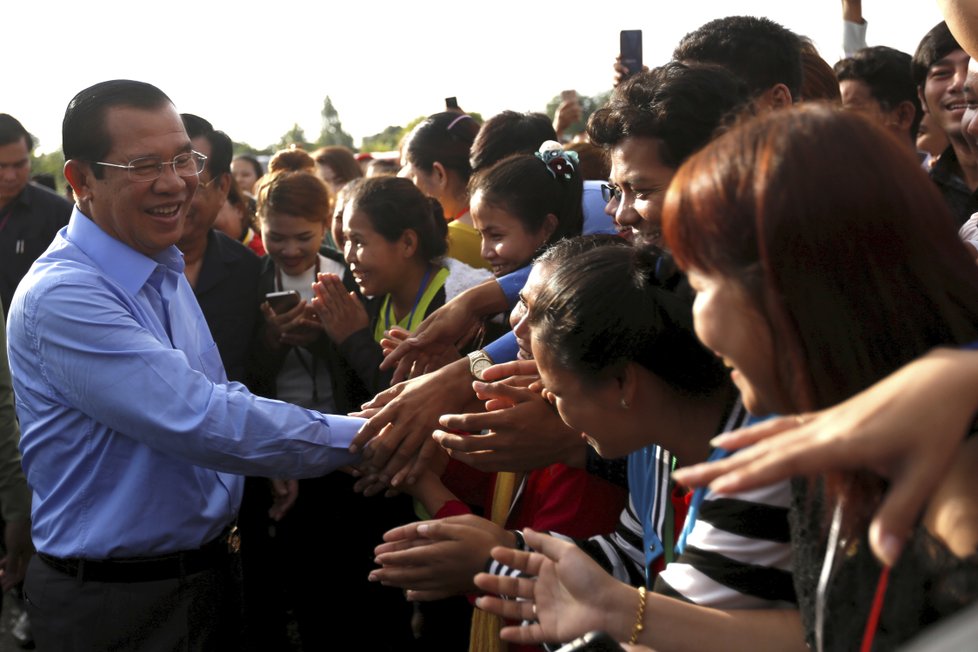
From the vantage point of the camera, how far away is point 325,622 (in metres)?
4.31

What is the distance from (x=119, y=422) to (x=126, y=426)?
2cm

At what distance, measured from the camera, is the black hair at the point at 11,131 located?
595 centimetres

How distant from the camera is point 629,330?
1.97 meters

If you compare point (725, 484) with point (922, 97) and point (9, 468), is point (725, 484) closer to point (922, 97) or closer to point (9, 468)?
point (9, 468)

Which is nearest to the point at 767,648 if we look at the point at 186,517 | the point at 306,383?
the point at 186,517

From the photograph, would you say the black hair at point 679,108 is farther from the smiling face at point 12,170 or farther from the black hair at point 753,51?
the smiling face at point 12,170

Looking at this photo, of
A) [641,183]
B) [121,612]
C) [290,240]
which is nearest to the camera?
[641,183]

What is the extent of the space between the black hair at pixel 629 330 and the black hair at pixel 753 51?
1131 millimetres

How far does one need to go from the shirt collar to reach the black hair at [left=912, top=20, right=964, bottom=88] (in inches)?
125

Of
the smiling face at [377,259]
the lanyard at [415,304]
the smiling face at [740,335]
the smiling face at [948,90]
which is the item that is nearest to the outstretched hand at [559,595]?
the smiling face at [740,335]

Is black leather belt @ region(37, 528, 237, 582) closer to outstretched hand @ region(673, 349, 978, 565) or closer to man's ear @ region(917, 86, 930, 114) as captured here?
outstretched hand @ region(673, 349, 978, 565)

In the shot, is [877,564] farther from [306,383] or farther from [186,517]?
[306,383]

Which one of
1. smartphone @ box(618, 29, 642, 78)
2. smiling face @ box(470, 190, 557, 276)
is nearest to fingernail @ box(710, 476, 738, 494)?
smiling face @ box(470, 190, 557, 276)

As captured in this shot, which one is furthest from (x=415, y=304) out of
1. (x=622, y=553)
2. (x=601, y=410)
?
(x=601, y=410)
